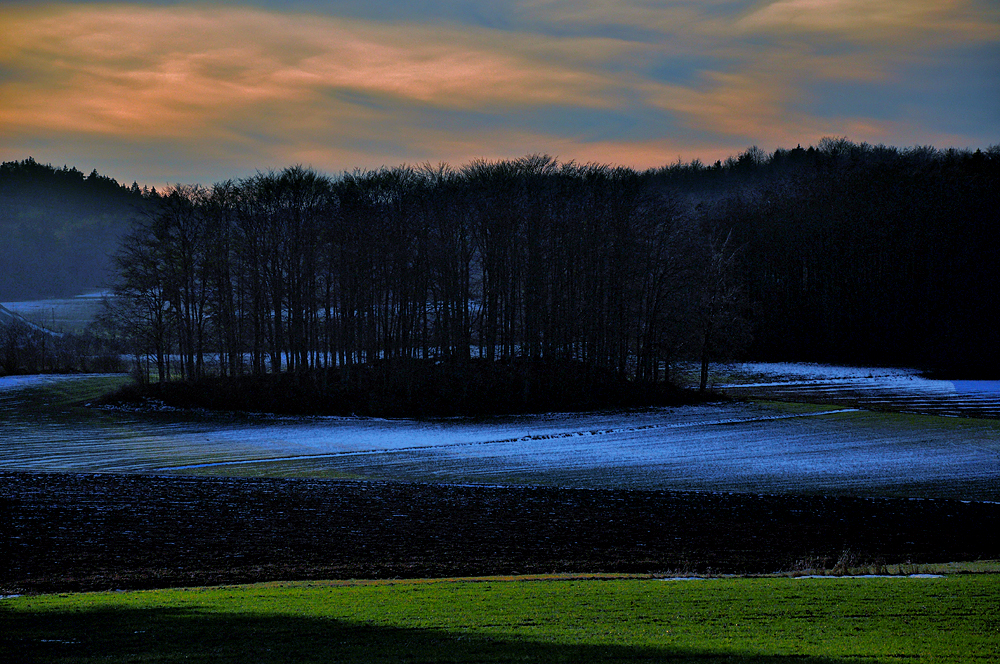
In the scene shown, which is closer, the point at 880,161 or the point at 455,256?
the point at 455,256

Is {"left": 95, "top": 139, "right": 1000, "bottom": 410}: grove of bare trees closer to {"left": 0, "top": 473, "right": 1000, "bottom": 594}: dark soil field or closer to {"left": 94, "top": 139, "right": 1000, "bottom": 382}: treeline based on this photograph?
{"left": 94, "top": 139, "right": 1000, "bottom": 382}: treeline

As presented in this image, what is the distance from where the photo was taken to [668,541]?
23422 millimetres

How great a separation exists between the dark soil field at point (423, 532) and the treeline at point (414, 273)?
35506mm

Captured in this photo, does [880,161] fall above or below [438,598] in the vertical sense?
above

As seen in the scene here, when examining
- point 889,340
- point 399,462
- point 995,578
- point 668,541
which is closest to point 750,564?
point 668,541

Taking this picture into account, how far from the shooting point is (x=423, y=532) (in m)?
24.5

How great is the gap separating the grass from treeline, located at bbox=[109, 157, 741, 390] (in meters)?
50.9

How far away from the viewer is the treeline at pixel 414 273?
66.7m

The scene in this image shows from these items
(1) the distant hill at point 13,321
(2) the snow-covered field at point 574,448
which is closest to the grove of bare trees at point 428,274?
(2) the snow-covered field at point 574,448

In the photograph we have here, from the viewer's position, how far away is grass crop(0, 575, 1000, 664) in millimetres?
10961

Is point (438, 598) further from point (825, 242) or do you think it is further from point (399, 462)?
point (825, 242)

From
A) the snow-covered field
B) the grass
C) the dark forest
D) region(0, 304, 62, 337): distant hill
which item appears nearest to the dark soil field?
the snow-covered field

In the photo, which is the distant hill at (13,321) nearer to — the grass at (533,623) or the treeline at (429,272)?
the treeline at (429,272)

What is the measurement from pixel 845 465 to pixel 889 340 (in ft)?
257
